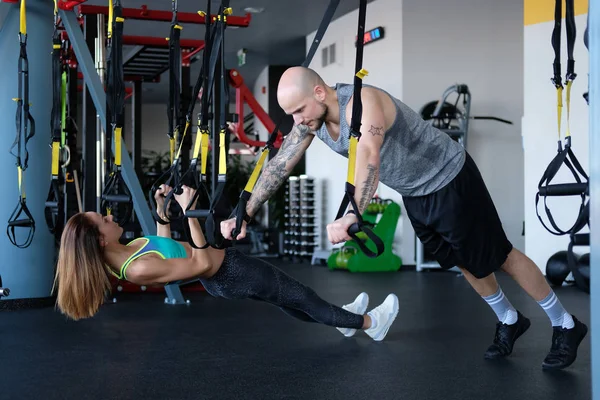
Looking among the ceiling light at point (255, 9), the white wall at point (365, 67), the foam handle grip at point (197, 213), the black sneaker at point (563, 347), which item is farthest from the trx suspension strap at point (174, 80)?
A: the ceiling light at point (255, 9)

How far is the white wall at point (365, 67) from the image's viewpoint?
8.10 m

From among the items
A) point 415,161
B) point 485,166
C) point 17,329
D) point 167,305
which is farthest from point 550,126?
point 17,329

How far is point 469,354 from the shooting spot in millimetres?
3104

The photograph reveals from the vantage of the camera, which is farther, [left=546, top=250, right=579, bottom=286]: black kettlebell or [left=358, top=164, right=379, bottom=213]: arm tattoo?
[left=546, top=250, right=579, bottom=286]: black kettlebell

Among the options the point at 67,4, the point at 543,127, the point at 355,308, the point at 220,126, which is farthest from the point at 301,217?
the point at 220,126

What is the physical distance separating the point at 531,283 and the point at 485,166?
5.54m

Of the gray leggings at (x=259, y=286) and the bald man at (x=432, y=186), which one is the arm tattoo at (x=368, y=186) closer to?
the bald man at (x=432, y=186)

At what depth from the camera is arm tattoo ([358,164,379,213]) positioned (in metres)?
1.92

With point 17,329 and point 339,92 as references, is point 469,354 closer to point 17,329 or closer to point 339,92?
point 339,92

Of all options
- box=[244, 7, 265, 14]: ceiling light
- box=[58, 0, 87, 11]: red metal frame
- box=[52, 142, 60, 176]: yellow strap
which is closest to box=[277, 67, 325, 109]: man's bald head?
box=[52, 142, 60, 176]: yellow strap

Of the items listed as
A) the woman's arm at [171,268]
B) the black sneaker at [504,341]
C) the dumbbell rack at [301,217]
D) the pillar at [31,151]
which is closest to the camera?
the woman's arm at [171,268]

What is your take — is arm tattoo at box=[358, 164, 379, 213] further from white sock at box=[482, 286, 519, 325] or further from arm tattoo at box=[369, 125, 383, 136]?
white sock at box=[482, 286, 519, 325]

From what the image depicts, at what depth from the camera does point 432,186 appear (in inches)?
103

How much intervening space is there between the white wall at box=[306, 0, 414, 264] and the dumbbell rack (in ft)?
0.62
